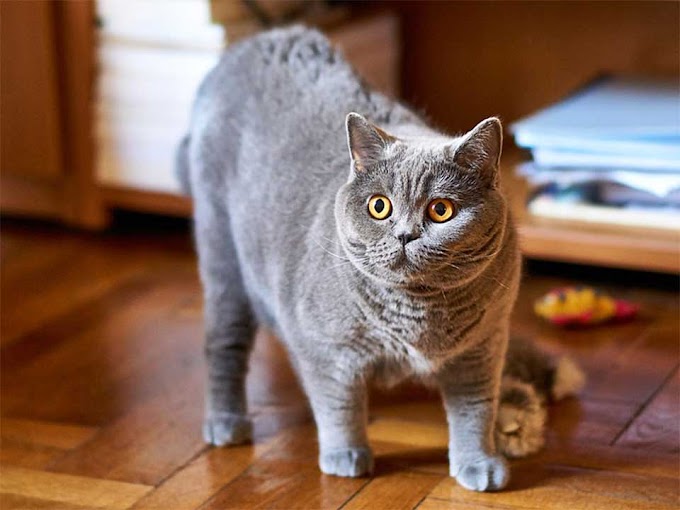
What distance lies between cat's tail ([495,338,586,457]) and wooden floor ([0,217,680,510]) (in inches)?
0.8

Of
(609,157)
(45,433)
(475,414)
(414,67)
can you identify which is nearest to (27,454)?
(45,433)

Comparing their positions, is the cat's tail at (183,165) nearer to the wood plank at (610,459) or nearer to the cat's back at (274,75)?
the cat's back at (274,75)

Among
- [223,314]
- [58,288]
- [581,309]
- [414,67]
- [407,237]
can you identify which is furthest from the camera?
[414,67]

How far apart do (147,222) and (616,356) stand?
103 cm

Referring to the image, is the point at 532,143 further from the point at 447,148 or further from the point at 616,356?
the point at 447,148

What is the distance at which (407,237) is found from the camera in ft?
3.54

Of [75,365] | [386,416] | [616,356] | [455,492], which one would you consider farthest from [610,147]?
[75,365]

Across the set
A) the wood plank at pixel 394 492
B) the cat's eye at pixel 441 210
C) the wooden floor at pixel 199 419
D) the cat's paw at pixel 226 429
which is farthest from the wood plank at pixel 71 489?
the cat's eye at pixel 441 210

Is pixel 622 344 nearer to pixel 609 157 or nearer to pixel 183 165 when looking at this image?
pixel 609 157

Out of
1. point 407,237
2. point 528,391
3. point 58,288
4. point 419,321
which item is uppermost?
point 407,237

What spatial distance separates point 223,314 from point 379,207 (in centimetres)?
37

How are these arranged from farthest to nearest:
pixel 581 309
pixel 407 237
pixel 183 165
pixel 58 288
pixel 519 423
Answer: pixel 58 288
pixel 581 309
pixel 183 165
pixel 519 423
pixel 407 237

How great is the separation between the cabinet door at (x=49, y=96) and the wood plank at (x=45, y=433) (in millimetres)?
696

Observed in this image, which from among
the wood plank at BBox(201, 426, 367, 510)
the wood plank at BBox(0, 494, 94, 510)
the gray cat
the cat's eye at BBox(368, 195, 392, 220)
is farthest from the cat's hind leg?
the cat's eye at BBox(368, 195, 392, 220)
